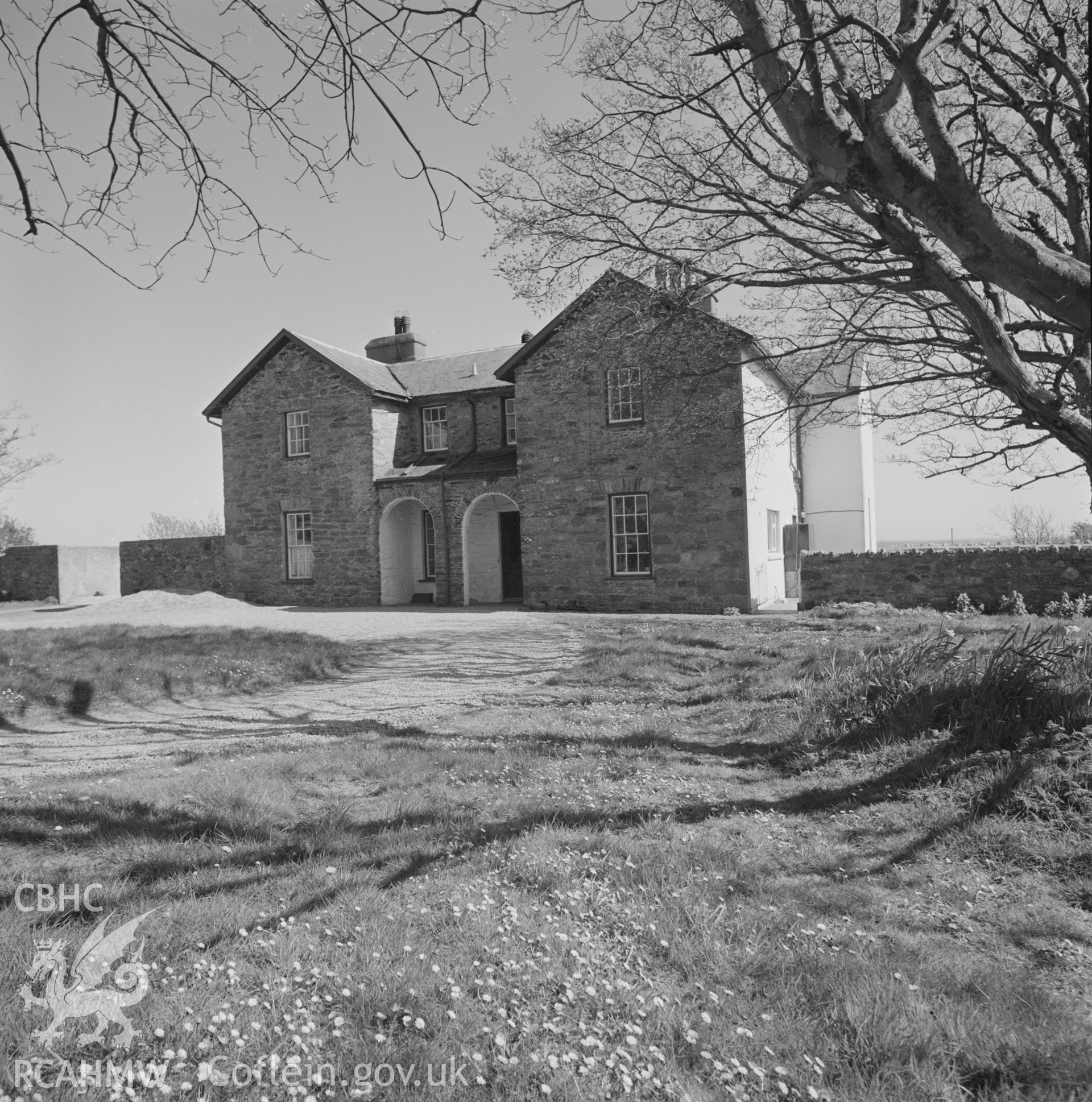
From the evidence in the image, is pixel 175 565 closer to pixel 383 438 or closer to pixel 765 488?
pixel 383 438

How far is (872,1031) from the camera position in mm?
2875

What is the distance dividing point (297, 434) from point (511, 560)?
715cm

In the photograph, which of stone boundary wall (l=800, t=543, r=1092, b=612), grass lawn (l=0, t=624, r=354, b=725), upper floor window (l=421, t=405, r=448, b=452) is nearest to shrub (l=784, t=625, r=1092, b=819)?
grass lawn (l=0, t=624, r=354, b=725)

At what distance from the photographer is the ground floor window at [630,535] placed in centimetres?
2056

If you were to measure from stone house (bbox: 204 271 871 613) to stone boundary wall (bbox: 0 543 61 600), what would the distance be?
733cm

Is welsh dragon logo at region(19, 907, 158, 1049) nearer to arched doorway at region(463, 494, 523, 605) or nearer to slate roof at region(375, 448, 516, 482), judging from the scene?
slate roof at region(375, 448, 516, 482)

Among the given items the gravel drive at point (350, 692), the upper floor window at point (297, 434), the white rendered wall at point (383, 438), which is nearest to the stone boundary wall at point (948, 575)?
the gravel drive at point (350, 692)

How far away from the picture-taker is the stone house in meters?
19.8

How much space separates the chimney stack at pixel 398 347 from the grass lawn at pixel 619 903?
23757 mm

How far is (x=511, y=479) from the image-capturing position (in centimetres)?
2184

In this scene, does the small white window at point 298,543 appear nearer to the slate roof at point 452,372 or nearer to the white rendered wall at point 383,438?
the white rendered wall at point 383,438

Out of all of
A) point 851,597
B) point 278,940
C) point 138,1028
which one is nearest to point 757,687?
point 278,940

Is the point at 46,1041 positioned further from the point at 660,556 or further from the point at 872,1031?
the point at 660,556

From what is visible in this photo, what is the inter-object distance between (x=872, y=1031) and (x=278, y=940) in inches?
83.9
